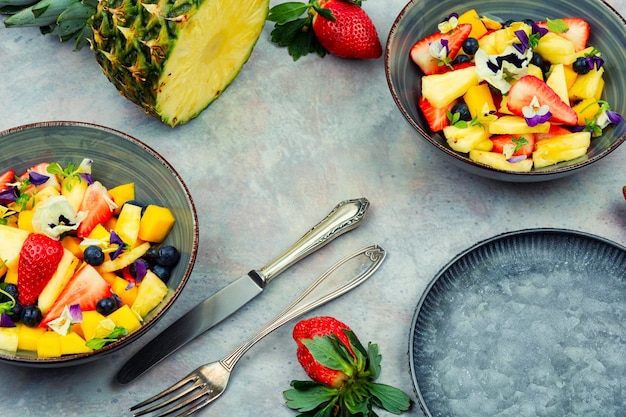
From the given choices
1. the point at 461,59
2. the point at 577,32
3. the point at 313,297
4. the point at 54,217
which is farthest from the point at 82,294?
the point at 577,32

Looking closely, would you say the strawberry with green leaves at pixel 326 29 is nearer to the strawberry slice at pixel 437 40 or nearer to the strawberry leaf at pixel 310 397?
the strawberry slice at pixel 437 40

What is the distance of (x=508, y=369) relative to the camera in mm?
1675

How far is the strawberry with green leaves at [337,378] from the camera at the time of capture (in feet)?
5.18

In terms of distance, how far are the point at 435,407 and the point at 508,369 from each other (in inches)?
6.5

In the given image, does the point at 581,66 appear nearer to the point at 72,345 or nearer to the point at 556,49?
the point at 556,49

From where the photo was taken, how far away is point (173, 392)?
1.66m

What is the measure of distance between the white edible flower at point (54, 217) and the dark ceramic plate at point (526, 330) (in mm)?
661

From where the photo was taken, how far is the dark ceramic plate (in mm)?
1646

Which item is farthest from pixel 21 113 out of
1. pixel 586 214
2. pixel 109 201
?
pixel 586 214

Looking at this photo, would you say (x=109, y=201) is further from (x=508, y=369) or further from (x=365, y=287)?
(x=508, y=369)

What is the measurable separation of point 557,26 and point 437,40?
0.81 feet

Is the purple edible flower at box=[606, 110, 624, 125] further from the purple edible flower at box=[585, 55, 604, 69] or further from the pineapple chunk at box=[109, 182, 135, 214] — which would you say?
the pineapple chunk at box=[109, 182, 135, 214]

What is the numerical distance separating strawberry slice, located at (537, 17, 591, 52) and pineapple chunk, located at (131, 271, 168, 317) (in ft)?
3.11

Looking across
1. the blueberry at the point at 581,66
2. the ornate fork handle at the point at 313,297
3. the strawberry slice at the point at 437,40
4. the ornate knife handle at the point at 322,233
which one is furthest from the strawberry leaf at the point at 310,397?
the blueberry at the point at 581,66
